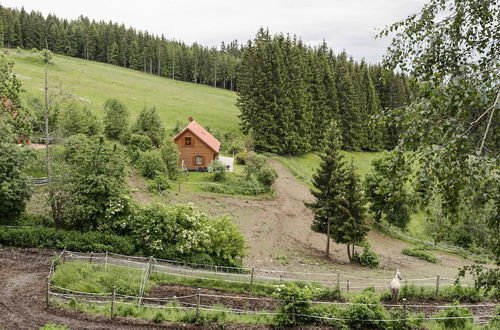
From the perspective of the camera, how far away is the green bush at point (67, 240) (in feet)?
84.1

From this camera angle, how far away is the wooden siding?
168 ft

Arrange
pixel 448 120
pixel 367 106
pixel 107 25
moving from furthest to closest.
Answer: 1. pixel 107 25
2. pixel 367 106
3. pixel 448 120

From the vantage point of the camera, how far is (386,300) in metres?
20.5

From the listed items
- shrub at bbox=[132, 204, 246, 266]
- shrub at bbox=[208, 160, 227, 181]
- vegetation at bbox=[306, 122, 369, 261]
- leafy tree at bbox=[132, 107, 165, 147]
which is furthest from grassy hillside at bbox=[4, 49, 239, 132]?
shrub at bbox=[132, 204, 246, 266]

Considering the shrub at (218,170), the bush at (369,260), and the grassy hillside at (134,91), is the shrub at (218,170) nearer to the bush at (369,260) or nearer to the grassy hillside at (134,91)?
the bush at (369,260)

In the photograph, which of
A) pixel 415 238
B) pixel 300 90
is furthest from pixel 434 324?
pixel 300 90

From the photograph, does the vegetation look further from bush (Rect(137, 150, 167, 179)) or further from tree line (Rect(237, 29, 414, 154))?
tree line (Rect(237, 29, 414, 154))

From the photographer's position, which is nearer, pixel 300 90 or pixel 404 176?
pixel 404 176

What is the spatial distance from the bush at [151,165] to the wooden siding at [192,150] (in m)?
7.00

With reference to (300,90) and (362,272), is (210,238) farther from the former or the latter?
(300,90)

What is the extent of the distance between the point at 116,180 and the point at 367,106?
66.6 m

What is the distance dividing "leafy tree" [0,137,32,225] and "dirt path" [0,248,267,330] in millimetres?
4998

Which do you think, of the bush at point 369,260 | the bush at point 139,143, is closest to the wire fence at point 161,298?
the bush at point 369,260

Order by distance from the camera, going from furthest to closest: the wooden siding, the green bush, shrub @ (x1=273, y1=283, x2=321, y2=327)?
the wooden siding → the green bush → shrub @ (x1=273, y1=283, x2=321, y2=327)
